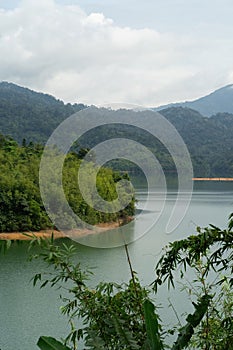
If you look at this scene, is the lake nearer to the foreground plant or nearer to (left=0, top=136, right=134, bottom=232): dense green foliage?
the foreground plant

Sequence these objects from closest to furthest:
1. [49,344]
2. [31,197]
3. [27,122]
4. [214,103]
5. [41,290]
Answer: [49,344] → [41,290] → [31,197] → [27,122] → [214,103]

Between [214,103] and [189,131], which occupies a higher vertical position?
[214,103]

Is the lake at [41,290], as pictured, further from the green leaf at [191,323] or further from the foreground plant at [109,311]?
the green leaf at [191,323]

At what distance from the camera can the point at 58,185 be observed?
56.3 feet

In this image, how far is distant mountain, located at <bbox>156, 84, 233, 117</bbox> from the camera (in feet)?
382

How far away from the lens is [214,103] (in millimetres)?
124500

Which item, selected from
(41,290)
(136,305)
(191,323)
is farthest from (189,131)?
(191,323)

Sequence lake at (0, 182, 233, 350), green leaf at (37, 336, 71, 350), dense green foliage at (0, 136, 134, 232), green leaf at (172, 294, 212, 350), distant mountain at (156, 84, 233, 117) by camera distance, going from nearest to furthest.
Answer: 1. green leaf at (37, 336, 71, 350)
2. green leaf at (172, 294, 212, 350)
3. lake at (0, 182, 233, 350)
4. dense green foliage at (0, 136, 134, 232)
5. distant mountain at (156, 84, 233, 117)

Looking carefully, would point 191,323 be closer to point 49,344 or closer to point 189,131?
point 49,344

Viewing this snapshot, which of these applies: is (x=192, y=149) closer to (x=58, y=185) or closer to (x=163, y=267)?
(x=58, y=185)

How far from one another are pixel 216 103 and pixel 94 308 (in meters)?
127

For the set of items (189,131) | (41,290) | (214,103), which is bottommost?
(41,290)

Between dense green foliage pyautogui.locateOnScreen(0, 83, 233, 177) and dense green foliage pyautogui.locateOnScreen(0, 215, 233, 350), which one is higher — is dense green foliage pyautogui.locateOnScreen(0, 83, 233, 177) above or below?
above

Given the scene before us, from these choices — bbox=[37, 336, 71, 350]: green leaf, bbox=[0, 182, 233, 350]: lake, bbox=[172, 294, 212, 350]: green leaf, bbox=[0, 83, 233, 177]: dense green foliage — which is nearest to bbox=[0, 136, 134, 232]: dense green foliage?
bbox=[0, 182, 233, 350]: lake
